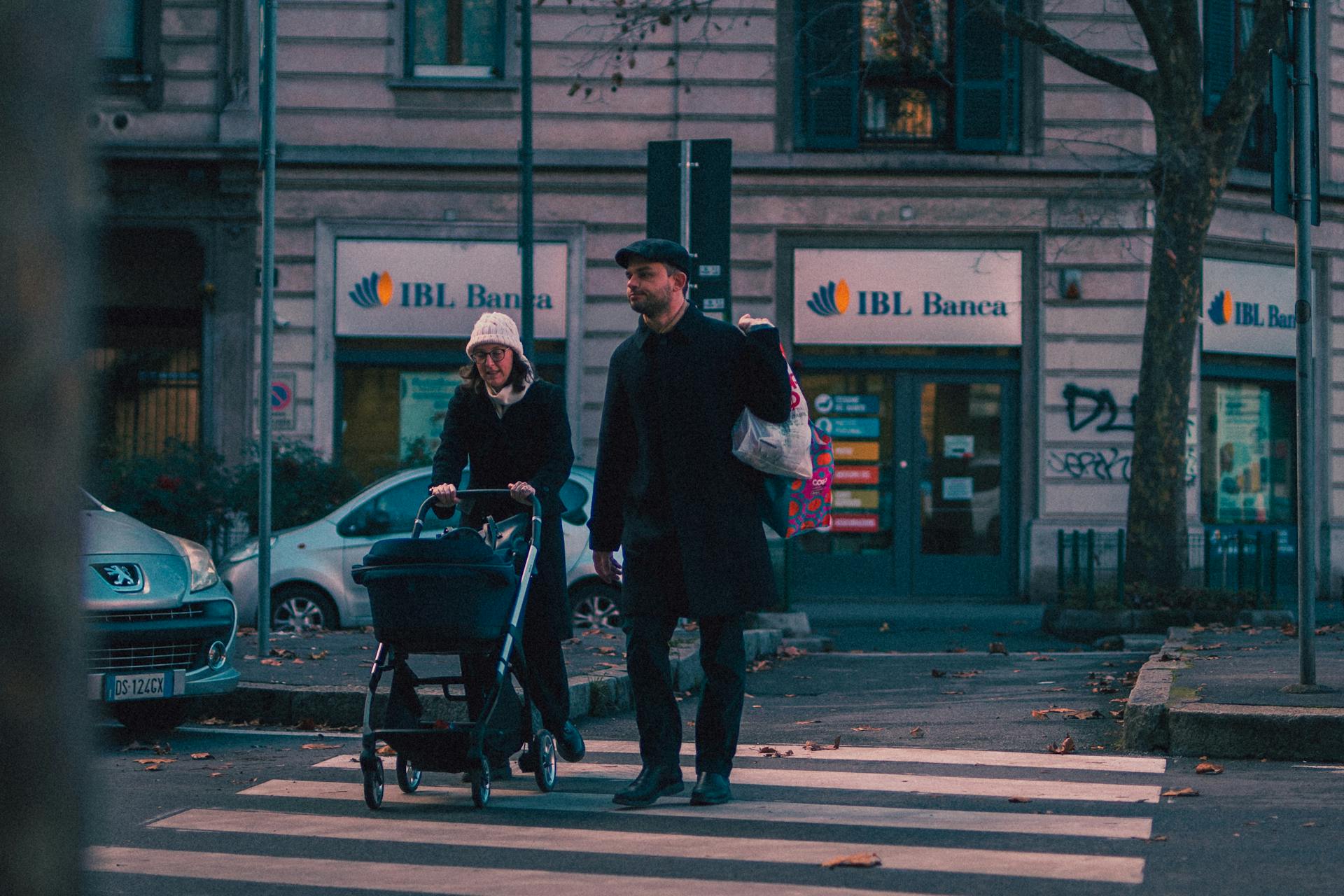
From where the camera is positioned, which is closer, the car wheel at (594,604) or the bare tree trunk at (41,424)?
the bare tree trunk at (41,424)

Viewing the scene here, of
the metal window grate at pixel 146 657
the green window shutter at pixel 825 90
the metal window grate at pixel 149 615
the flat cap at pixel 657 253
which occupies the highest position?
the green window shutter at pixel 825 90

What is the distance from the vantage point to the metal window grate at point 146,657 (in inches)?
300

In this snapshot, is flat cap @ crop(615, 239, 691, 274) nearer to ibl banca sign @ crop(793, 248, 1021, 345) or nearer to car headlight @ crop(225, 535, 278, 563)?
car headlight @ crop(225, 535, 278, 563)

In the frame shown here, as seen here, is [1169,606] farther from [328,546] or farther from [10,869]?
[10,869]

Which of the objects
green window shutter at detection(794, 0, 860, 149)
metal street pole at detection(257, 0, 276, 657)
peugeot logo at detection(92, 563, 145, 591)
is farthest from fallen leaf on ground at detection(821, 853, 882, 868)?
green window shutter at detection(794, 0, 860, 149)

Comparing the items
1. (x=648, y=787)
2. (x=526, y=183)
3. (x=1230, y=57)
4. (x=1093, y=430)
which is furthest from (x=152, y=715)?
(x=1230, y=57)

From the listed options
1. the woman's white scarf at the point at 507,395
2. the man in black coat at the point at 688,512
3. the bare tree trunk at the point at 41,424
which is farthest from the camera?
the woman's white scarf at the point at 507,395

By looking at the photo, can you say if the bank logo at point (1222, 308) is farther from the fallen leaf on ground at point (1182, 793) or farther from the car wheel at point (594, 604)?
the fallen leaf on ground at point (1182, 793)

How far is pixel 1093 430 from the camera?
19.4 meters

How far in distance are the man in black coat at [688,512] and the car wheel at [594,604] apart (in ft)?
26.0

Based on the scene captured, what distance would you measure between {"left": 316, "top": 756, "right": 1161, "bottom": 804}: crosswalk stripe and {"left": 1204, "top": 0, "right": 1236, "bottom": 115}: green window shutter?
16.0 meters

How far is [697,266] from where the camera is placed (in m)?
11.8

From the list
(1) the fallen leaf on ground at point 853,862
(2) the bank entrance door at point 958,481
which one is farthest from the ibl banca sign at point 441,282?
(1) the fallen leaf on ground at point 853,862

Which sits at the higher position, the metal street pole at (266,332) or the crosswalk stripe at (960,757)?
the metal street pole at (266,332)
